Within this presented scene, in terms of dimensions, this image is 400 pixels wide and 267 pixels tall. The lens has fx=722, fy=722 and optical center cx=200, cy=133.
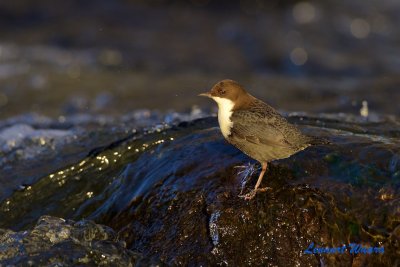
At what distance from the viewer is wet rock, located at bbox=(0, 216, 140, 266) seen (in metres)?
3.96

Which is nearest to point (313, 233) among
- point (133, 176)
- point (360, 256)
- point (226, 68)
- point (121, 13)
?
point (360, 256)

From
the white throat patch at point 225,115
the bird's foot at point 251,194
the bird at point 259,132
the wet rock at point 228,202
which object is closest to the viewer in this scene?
the wet rock at point 228,202

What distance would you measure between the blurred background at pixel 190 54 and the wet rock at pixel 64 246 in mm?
4379

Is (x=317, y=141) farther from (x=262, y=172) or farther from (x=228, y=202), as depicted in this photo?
(x=228, y=202)

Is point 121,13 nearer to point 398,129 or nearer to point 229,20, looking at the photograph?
point 229,20

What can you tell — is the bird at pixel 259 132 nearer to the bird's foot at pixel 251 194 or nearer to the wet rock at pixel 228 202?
the bird's foot at pixel 251 194

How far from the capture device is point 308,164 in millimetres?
4297

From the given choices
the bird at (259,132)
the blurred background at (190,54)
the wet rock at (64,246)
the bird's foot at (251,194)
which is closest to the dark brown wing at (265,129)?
the bird at (259,132)

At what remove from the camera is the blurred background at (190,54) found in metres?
9.48

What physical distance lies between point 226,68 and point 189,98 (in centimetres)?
157

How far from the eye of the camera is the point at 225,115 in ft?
14.4

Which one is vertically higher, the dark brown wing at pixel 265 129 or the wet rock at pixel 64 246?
the dark brown wing at pixel 265 129

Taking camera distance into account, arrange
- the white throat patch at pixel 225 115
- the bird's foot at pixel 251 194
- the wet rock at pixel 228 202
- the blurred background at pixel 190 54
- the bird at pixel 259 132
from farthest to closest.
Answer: the blurred background at pixel 190 54 < the white throat patch at pixel 225 115 < the bird at pixel 259 132 < the bird's foot at pixel 251 194 < the wet rock at pixel 228 202

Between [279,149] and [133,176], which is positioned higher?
[279,149]
